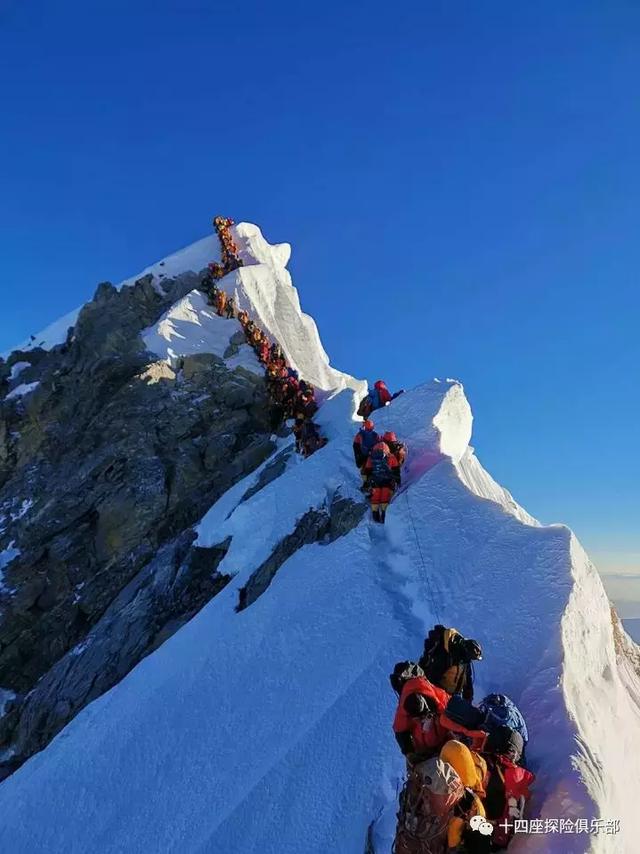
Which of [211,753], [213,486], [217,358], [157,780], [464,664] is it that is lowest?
[157,780]

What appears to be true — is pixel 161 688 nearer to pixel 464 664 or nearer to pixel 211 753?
pixel 211 753

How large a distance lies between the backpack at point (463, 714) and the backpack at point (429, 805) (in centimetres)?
56

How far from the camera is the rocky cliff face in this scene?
55.0ft

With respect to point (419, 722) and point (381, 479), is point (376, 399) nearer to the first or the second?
point (381, 479)

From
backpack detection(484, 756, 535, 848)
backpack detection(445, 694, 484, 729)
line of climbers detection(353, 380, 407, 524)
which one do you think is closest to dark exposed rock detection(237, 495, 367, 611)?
line of climbers detection(353, 380, 407, 524)

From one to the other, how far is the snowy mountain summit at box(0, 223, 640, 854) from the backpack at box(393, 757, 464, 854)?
3.48 ft

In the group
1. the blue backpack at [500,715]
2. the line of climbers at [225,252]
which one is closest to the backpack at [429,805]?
the blue backpack at [500,715]

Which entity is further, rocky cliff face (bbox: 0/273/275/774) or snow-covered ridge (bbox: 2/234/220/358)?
snow-covered ridge (bbox: 2/234/220/358)

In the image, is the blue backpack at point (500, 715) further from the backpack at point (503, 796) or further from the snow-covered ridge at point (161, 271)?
the snow-covered ridge at point (161, 271)

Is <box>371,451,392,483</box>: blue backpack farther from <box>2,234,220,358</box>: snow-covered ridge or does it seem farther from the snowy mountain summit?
<box>2,234,220,358</box>: snow-covered ridge

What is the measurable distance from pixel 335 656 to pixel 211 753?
96.5 inches

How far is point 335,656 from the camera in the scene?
925 cm

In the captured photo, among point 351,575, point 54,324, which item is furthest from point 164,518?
point 54,324

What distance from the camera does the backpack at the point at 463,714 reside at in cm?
520
